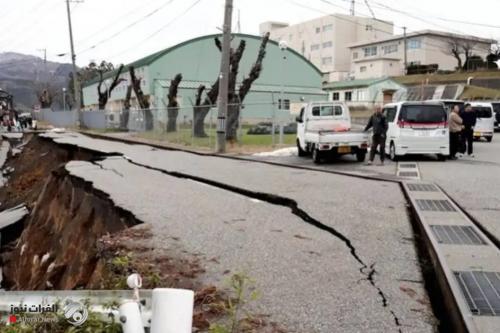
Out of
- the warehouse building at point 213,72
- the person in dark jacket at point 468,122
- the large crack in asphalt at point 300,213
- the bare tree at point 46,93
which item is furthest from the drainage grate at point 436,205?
the bare tree at point 46,93

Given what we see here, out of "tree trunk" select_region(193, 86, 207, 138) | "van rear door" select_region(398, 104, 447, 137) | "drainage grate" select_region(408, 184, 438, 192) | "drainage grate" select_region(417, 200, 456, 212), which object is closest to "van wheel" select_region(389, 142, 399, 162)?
"van rear door" select_region(398, 104, 447, 137)

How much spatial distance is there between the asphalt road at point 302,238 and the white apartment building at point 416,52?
221ft

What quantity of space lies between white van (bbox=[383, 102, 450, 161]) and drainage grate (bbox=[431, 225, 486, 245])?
30.9 feet

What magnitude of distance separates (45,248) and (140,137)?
2472cm

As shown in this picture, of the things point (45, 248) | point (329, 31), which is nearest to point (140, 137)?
point (45, 248)

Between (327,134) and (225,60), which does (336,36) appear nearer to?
(225,60)

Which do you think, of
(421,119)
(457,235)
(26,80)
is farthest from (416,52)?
(26,80)

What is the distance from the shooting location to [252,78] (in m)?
31.1

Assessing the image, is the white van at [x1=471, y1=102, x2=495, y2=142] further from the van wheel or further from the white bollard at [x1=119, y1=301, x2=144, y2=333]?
the white bollard at [x1=119, y1=301, x2=144, y2=333]

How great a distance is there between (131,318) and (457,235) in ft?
15.6

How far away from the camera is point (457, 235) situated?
257 inches

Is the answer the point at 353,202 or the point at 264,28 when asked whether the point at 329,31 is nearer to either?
the point at 264,28

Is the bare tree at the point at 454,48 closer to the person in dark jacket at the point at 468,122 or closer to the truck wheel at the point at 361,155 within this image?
the person in dark jacket at the point at 468,122

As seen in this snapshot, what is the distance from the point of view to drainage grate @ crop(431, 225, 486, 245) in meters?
6.20
